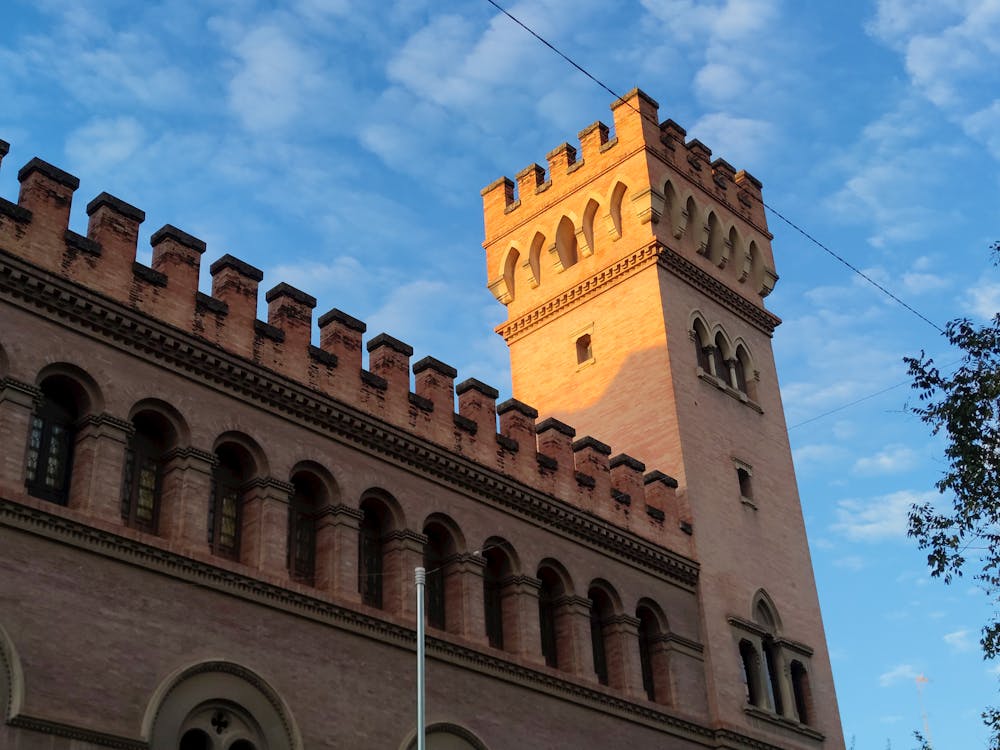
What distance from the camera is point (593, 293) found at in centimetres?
3228


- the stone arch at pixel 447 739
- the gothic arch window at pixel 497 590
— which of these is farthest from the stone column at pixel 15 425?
the gothic arch window at pixel 497 590

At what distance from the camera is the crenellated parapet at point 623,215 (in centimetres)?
3219

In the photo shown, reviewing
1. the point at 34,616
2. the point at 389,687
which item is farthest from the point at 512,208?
the point at 34,616

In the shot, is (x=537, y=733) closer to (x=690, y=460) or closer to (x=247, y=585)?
(x=247, y=585)

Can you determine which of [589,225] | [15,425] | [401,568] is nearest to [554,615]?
[401,568]

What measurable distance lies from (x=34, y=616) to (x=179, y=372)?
15.1ft

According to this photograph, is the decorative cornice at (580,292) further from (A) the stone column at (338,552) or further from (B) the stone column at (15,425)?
(B) the stone column at (15,425)

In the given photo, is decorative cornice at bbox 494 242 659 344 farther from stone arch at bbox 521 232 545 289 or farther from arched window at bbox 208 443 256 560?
arched window at bbox 208 443 256 560

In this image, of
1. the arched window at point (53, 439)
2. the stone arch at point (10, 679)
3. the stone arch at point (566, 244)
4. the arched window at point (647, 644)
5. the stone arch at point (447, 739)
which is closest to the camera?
the stone arch at point (10, 679)

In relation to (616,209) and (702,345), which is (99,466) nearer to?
(702,345)

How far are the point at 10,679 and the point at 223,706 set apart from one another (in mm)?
3227

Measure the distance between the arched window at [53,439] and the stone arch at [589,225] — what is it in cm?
1710

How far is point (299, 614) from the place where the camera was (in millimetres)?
19000

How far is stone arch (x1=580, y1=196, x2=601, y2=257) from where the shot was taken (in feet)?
108
